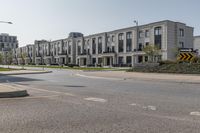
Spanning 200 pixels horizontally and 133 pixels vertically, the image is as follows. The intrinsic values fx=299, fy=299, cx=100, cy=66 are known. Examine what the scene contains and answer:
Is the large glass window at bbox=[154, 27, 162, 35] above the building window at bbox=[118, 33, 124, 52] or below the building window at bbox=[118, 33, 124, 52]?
above

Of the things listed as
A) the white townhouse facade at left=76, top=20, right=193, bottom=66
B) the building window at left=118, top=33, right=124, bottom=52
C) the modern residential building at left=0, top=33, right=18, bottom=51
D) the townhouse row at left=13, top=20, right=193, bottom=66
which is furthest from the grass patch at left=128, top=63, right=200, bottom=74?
the modern residential building at left=0, top=33, right=18, bottom=51

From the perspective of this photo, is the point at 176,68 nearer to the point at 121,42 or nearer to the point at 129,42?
the point at 129,42

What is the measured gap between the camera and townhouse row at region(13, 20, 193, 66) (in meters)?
72.1

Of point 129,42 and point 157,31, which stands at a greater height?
point 157,31

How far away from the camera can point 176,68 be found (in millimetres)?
34375

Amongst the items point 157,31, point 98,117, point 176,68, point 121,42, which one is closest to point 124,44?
point 121,42

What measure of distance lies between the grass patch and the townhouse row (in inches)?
1185

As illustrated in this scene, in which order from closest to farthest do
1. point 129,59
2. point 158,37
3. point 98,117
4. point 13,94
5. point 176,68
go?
point 98,117 → point 13,94 → point 176,68 → point 158,37 → point 129,59

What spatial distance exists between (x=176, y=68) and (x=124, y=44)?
5088 centimetres

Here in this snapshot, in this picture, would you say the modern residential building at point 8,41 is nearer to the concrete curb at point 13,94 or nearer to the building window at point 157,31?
the building window at point 157,31

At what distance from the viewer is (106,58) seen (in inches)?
3644

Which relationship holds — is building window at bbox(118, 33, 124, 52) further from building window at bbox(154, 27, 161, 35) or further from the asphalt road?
the asphalt road

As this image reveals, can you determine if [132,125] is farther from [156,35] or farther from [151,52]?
[156,35]

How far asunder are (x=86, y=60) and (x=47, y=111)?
309 feet
